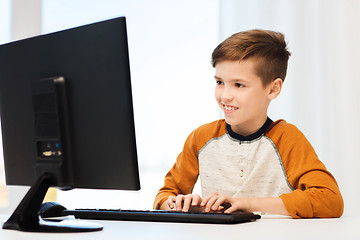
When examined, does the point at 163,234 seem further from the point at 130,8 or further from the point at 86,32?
the point at 130,8

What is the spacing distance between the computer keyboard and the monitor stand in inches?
4.2

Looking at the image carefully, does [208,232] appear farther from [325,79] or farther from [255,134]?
[325,79]

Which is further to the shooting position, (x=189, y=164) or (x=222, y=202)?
(x=189, y=164)

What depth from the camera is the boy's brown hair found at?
1.38 m

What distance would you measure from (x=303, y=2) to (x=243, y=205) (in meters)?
1.94

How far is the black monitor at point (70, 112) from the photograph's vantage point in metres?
0.87

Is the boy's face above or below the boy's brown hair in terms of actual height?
below

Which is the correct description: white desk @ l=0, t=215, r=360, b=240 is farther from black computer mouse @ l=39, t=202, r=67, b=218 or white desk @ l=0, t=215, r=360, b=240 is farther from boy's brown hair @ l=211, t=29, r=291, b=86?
boy's brown hair @ l=211, t=29, r=291, b=86

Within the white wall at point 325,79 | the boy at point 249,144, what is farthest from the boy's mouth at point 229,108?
the white wall at point 325,79

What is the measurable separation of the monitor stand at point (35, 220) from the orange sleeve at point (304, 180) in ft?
1.80

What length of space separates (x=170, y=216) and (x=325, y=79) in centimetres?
200

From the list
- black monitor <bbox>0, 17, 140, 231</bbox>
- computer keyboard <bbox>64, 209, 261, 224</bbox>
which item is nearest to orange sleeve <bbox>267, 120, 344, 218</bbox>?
computer keyboard <bbox>64, 209, 261, 224</bbox>

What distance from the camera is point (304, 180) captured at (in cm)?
126

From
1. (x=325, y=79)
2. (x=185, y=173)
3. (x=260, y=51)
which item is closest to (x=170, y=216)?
(x=185, y=173)
